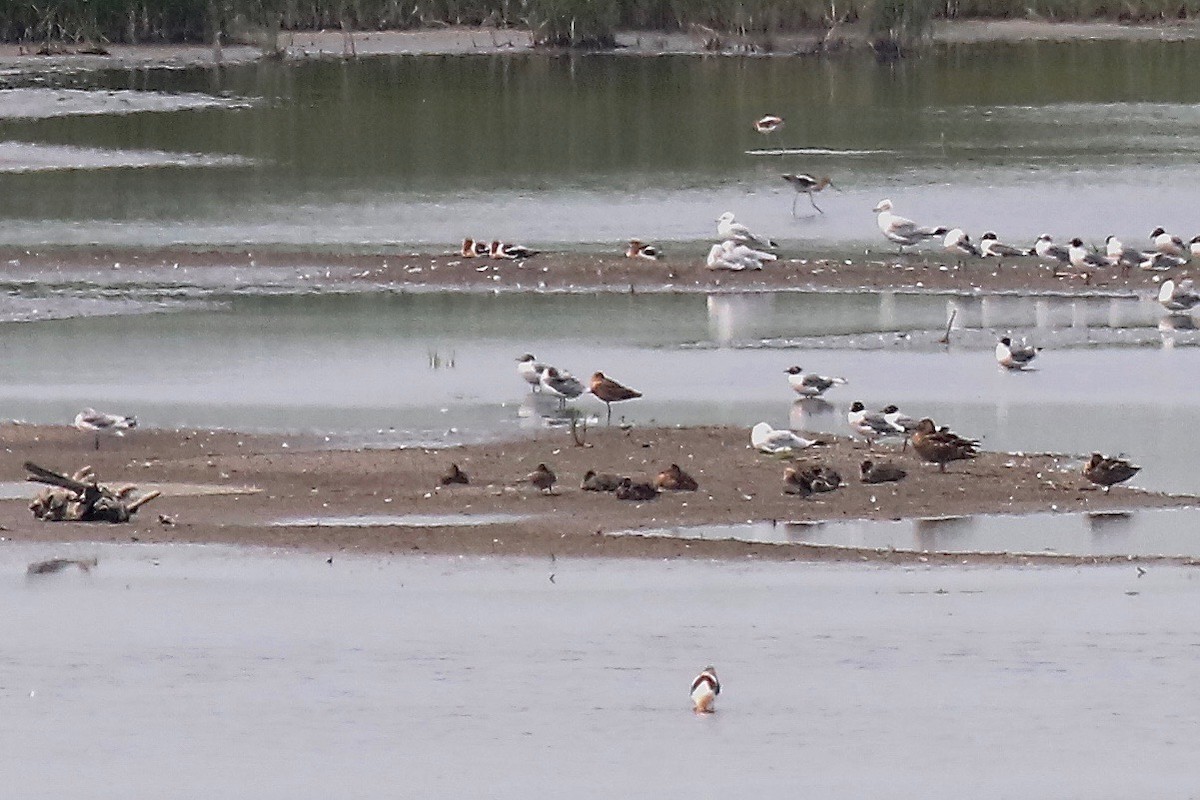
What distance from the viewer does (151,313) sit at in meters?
26.2

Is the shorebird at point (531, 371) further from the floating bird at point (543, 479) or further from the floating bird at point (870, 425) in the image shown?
the floating bird at point (543, 479)

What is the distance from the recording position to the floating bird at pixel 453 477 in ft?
56.3

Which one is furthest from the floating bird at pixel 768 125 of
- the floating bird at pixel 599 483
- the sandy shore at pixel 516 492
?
the floating bird at pixel 599 483

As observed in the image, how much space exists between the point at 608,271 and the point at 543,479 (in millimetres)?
11958

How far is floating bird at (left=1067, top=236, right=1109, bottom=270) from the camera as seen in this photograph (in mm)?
28242

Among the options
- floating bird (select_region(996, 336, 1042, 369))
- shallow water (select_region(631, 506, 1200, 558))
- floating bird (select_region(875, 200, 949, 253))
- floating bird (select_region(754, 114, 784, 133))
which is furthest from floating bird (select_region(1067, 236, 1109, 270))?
floating bird (select_region(754, 114, 784, 133))

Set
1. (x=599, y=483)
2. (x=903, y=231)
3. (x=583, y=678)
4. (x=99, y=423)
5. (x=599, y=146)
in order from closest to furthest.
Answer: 1. (x=583, y=678)
2. (x=599, y=483)
3. (x=99, y=423)
4. (x=903, y=231)
5. (x=599, y=146)

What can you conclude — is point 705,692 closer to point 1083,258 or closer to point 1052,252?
point 1083,258

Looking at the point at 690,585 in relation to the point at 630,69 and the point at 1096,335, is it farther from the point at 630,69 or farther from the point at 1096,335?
the point at 630,69

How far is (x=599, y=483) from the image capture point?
664 inches

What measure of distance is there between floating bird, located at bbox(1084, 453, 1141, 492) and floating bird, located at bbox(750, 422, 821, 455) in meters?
1.90

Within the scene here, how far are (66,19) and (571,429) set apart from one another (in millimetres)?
43628

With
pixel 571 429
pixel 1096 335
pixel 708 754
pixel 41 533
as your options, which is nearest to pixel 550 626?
pixel 708 754

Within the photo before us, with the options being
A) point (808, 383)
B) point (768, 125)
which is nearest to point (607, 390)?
point (808, 383)
